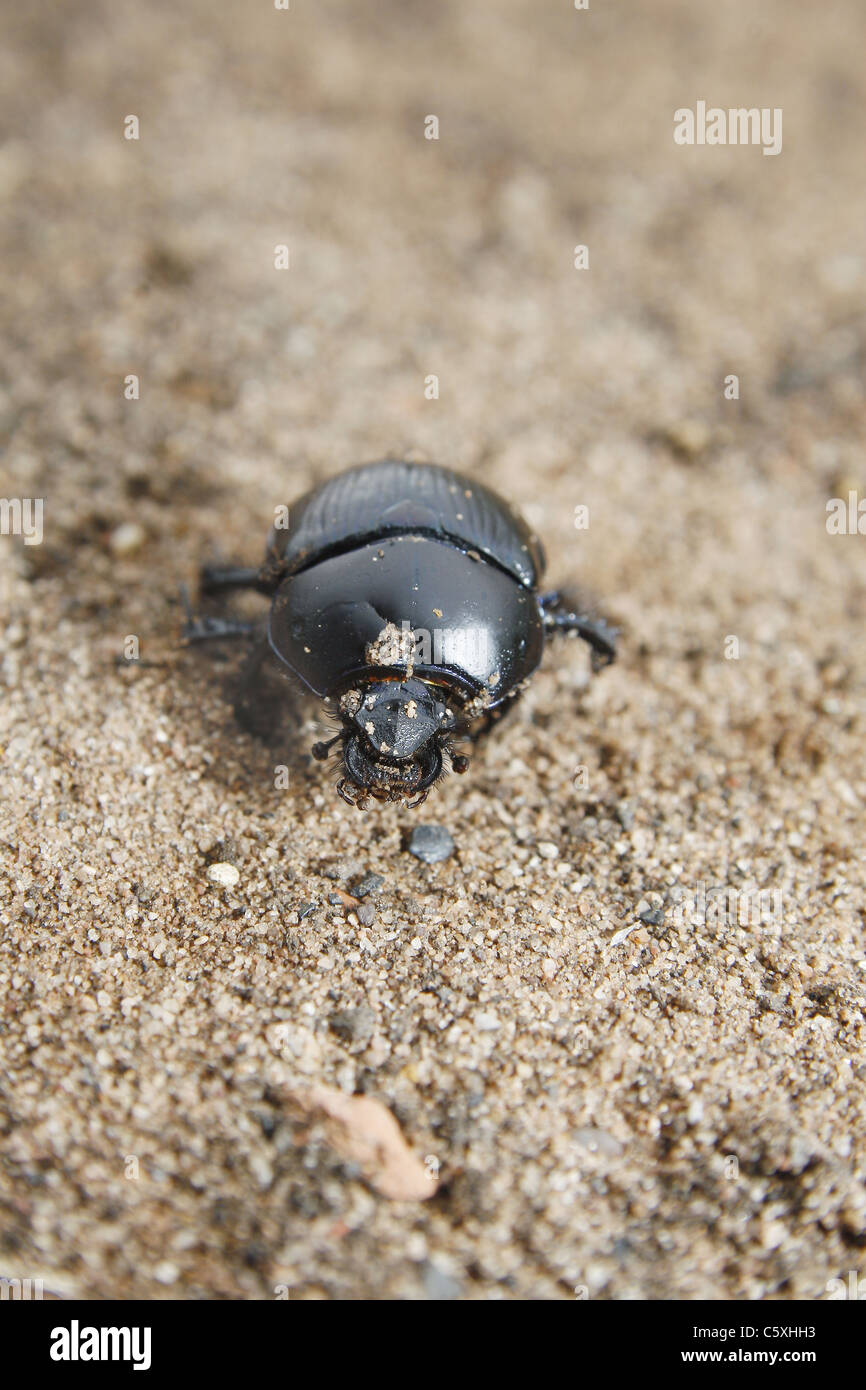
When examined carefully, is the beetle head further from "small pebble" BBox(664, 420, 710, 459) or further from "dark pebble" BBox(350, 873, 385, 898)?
"small pebble" BBox(664, 420, 710, 459)

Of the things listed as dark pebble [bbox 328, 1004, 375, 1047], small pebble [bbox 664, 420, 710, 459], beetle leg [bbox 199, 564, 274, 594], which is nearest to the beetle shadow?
beetle leg [bbox 199, 564, 274, 594]

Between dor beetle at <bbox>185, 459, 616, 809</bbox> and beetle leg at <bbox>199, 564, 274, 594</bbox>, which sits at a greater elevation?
beetle leg at <bbox>199, 564, 274, 594</bbox>

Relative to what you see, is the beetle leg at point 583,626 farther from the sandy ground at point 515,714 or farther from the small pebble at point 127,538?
the small pebble at point 127,538

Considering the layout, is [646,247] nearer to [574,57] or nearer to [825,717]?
[574,57]

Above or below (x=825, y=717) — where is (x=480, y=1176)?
below

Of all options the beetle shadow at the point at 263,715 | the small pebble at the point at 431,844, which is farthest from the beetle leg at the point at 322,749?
the small pebble at the point at 431,844

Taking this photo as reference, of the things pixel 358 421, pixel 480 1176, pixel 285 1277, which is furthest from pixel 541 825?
pixel 358 421
